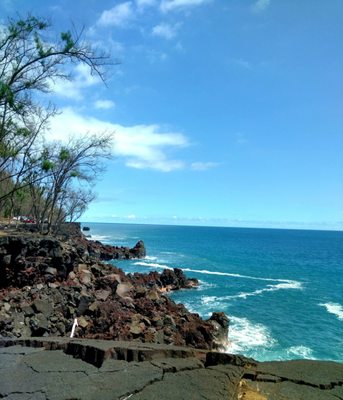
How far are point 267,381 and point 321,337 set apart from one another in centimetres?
1733

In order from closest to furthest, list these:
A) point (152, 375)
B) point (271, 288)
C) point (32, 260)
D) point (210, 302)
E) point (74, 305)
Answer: point (152, 375) < point (74, 305) < point (32, 260) < point (210, 302) < point (271, 288)

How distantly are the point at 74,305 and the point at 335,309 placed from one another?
19974 millimetres

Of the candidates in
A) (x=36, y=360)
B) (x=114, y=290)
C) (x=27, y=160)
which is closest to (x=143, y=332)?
(x=114, y=290)

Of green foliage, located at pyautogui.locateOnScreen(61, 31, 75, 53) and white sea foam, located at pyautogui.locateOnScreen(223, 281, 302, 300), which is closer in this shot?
green foliage, located at pyautogui.locateOnScreen(61, 31, 75, 53)

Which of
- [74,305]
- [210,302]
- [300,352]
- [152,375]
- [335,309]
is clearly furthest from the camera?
[210,302]

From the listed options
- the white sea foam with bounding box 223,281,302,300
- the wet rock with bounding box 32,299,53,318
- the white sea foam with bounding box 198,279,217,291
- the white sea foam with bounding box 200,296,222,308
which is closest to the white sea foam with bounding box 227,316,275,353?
the white sea foam with bounding box 200,296,222,308

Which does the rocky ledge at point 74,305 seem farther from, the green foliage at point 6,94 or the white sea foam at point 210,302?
the green foliage at point 6,94

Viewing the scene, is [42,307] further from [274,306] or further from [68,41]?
[274,306]

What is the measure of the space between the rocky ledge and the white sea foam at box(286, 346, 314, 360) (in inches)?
123

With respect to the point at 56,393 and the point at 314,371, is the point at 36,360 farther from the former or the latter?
the point at 314,371

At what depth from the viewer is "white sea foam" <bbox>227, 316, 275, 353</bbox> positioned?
1792cm

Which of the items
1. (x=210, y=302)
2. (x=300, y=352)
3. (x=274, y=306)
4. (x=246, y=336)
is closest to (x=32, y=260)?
(x=246, y=336)

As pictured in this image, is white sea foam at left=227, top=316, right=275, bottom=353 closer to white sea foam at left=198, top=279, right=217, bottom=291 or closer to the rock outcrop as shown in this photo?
the rock outcrop

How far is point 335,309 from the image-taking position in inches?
1065
